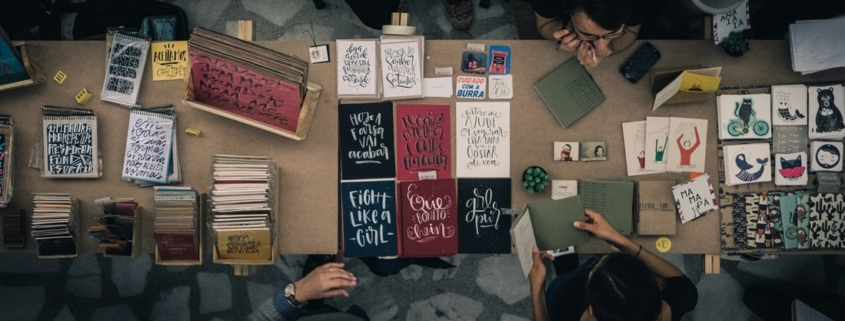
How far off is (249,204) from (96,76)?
87cm

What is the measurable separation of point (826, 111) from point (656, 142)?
2.35 ft

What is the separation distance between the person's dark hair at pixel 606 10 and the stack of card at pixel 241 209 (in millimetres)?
1356

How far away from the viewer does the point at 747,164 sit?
2.39m

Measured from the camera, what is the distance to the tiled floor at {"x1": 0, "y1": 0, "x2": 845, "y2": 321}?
331 cm

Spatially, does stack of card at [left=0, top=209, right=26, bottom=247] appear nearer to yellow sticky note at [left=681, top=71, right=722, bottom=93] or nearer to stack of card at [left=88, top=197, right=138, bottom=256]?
stack of card at [left=88, top=197, right=138, bottom=256]

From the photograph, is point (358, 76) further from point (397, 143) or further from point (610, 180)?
point (610, 180)

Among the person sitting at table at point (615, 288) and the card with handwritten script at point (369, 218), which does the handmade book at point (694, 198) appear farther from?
the card with handwritten script at point (369, 218)

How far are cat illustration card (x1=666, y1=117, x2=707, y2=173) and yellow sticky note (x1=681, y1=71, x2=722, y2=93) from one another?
172mm

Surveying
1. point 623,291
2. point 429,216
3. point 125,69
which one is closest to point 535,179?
point 429,216

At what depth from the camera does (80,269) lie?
3.30 meters

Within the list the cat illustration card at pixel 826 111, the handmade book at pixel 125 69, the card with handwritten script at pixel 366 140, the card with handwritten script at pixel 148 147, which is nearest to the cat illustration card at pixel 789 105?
the cat illustration card at pixel 826 111

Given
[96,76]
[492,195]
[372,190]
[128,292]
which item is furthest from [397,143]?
[128,292]

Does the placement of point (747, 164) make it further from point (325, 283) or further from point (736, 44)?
point (325, 283)

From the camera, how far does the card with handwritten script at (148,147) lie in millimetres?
2342
